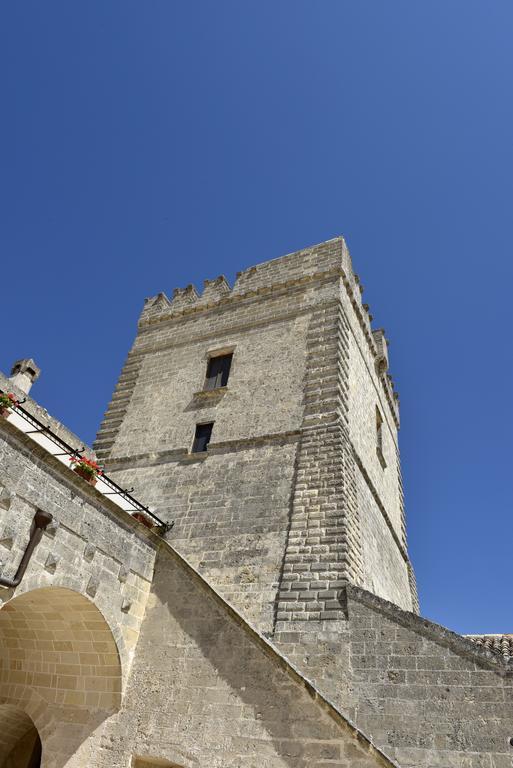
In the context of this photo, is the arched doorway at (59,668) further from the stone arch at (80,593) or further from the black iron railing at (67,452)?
the black iron railing at (67,452)

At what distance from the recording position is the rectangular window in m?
11.8

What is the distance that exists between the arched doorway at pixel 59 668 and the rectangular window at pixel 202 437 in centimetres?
495

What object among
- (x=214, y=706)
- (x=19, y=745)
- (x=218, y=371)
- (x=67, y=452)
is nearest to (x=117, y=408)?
(x=218, y=371)

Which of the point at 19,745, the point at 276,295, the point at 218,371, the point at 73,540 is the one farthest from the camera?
the point at 276,295

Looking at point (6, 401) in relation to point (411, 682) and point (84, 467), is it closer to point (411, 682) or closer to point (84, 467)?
→ point (84, 467)

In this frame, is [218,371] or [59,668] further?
[218,371]

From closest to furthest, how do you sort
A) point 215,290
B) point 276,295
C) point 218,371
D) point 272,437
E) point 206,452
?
point 272,437 → point 206,452 → point 218,371 → point 276,295 → point 215,290

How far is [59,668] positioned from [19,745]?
8.06ft

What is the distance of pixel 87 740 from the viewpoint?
6918 mm

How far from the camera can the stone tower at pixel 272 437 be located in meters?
9.02

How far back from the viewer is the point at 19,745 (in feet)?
28.7

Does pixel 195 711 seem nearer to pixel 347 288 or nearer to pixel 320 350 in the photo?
pixel 320 350

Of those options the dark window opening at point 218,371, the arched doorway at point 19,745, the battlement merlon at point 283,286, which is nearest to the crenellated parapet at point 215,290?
the battlement merlon at point 283,286

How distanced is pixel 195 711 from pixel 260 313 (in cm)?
962
